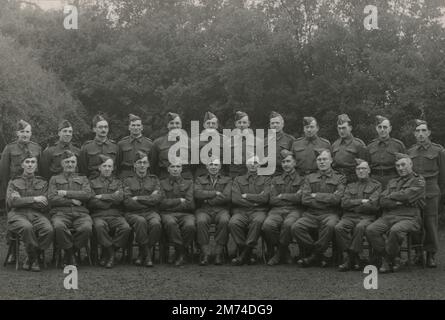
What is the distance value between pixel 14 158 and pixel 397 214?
15.5ft

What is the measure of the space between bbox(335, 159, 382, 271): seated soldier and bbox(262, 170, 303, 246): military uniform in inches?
23.3

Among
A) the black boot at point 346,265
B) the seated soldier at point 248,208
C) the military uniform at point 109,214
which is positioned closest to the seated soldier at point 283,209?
the seated soldier at point 248,208

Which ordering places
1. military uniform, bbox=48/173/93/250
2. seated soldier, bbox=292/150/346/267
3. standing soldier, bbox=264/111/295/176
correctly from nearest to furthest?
military uniform, bbox=48/173/93/250 → seated soldier, bbox=292/150/346/267 → standing soldier, bbox=264/111/295/176

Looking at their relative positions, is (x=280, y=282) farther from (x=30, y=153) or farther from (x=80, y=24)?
(x=80, y=24)

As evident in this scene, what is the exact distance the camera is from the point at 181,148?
937cm

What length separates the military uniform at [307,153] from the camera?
900 cm

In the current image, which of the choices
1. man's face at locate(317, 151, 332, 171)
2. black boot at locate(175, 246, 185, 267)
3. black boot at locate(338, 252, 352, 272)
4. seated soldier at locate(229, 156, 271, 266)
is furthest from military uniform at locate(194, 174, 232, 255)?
black boot at locate(338, 252, 352, 272)

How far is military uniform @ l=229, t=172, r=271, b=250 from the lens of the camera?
332 inches

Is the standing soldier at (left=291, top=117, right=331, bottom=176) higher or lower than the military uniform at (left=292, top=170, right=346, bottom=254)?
higher

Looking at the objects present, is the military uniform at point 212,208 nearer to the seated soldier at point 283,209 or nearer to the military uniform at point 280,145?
the seated soldier at point 283,209

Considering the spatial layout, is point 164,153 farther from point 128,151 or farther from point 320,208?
point 320,208

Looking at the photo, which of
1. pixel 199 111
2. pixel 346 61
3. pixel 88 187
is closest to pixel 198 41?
pixel 199 111

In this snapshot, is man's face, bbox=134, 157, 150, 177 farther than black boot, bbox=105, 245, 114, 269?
Yes

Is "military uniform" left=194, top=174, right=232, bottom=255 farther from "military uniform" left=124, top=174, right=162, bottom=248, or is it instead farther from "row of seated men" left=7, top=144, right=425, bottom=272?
"military uniform" left=124, top=174, right=162, bottom=248
